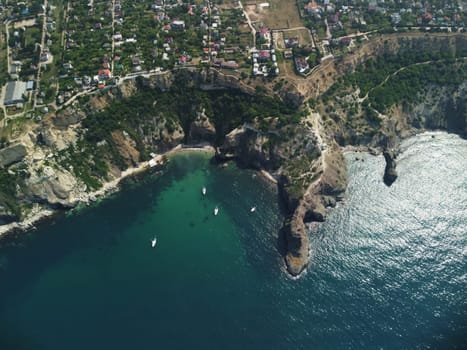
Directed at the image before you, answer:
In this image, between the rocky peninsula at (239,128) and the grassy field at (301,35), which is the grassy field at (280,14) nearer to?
the grassy field at (301,35)

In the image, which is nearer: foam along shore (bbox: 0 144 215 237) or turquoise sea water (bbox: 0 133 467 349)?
turquoise sea water (bbox: 0 133 467 349)

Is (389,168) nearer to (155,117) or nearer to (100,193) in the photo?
(155,117)

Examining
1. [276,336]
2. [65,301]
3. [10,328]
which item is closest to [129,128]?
[65,301]

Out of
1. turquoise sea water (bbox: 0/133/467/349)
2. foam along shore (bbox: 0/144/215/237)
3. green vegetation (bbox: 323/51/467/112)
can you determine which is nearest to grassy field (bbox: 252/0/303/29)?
green vegetation (bbox: 323/51/467/112)

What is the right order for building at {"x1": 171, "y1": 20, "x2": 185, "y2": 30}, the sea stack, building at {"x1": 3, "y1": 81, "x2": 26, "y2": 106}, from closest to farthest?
the sea stack → building at {"x1": 3, "y1": 81, "x2": 26, "y2": 106} → building at {"x1": 171, "y1": 20, "x2": 185, "y2": 30}

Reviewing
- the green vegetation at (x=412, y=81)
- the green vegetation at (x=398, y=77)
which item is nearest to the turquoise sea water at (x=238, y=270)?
the green vegetation at (x=412, y=81)

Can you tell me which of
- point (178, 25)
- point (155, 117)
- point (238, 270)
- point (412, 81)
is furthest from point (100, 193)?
point (412, 81)

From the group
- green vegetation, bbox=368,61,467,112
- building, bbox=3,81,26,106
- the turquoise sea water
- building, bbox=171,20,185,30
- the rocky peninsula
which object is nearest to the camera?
the turquoise sea water

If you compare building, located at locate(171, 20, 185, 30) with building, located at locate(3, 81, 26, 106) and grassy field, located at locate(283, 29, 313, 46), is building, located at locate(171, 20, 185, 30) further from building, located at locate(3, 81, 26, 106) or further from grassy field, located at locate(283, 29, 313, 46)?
building, located at locate(3, 81, 26, 106)

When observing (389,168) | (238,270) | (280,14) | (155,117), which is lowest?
(238,270)
